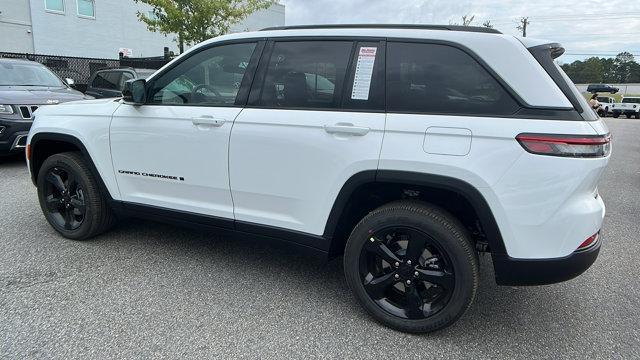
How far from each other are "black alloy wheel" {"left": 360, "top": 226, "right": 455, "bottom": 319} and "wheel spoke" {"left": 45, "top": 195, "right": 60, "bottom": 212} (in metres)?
2.93

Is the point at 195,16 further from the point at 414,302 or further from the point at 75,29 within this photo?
the point at 414,302

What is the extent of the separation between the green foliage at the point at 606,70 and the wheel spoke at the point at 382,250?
3132 inches

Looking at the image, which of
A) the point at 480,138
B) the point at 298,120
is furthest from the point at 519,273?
the point at 298,120

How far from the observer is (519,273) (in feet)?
8.07

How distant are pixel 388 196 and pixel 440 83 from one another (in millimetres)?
779

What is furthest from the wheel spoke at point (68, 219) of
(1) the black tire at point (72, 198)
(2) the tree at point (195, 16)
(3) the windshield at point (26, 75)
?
(2) the tree at point (195, 16)

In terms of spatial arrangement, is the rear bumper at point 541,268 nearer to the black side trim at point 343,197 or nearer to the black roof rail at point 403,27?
the black side trim at point 343,197

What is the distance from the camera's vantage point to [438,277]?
2586 mm

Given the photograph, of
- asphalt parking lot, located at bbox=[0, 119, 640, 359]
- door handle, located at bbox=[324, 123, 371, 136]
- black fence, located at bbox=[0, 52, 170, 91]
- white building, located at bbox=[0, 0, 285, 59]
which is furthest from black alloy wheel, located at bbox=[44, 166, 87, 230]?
white building, located at bbox=[0, 0, 285, 59]

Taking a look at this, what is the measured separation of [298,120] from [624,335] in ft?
7.83

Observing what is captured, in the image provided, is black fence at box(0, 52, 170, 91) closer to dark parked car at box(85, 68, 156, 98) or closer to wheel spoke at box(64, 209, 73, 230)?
dark parked car at box(85, 68, 156, 98)

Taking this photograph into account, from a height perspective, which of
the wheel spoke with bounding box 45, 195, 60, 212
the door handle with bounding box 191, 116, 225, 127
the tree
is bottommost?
the wheel spoke with bounding box 45, 195, 60, 212

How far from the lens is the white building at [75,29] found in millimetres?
21438

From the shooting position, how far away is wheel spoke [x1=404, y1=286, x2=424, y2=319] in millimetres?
2674
